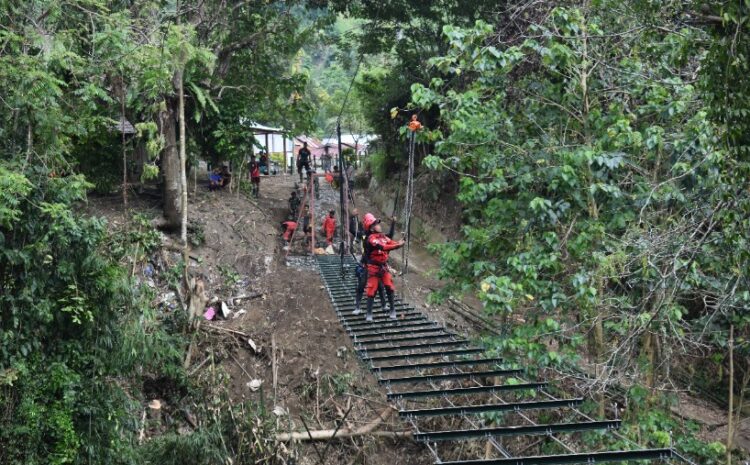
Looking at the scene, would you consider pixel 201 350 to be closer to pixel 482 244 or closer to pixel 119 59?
pixel 119 59

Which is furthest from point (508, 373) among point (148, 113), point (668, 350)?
point (148, 113)

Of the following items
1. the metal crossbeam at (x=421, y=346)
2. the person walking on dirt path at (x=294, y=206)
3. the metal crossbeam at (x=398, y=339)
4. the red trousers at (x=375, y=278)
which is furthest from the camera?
the person walking on dirt path at (x=294, y=206)

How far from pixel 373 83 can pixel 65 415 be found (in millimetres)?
12894

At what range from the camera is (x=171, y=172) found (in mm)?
13039

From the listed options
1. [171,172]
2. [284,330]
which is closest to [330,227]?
[171,172]

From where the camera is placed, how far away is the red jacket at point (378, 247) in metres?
7.54

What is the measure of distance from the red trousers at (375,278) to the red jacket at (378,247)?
0.09 meters

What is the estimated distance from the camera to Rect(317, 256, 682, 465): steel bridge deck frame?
421cm

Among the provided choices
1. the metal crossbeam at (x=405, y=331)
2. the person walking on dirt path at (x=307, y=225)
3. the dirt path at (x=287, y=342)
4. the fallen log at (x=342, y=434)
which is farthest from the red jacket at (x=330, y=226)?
the metal crossbeam at (x=405, y=331)

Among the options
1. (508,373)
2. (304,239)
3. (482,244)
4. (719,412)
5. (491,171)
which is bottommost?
(719,412)

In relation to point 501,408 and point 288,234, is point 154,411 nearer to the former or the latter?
point 501,408

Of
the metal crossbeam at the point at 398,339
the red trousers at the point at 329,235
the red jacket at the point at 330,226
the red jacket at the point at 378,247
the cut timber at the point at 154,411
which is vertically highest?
the red jacket at the point at 378,247

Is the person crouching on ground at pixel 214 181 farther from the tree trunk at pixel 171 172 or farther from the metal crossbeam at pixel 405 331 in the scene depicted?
the metal crossbeam at pixel 405 331

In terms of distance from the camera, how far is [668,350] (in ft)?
20.1
